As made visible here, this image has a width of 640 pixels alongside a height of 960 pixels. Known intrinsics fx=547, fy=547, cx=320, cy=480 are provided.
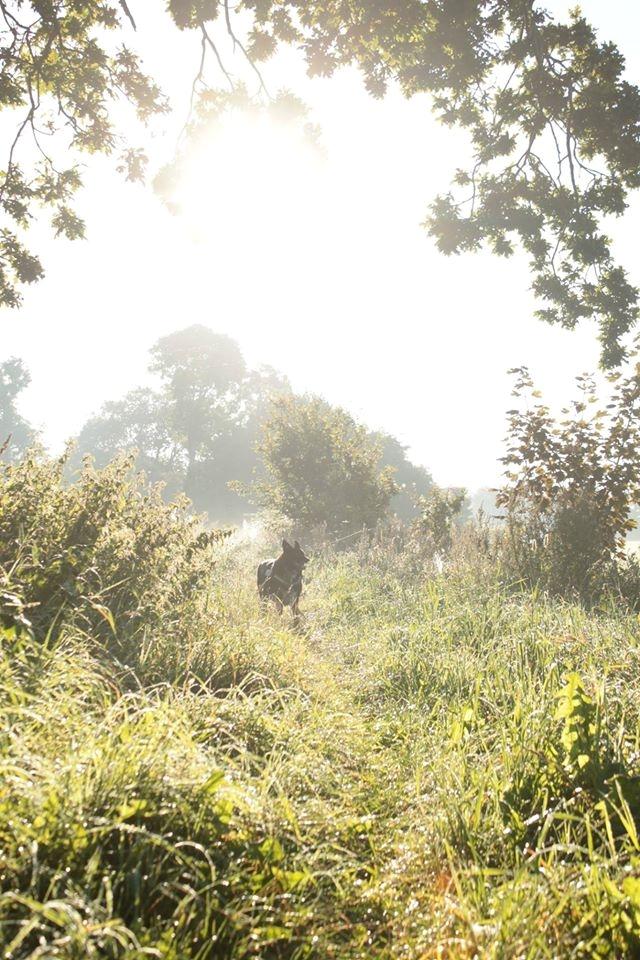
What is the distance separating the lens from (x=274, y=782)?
233 centimetres

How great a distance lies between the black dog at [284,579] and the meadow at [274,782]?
8.10 ft

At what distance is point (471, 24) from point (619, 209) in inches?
139

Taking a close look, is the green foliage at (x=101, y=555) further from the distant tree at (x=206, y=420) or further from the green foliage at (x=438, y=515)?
the distant tree at (x=206, y=420)

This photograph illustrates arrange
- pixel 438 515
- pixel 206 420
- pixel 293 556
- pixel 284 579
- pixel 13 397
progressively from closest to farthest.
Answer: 1. pixel 284 579
2. pixel 293 556
3. pixel 438 515
4. pixel 206 420
5. pixel 13 397

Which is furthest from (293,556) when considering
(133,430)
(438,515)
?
(133,430)

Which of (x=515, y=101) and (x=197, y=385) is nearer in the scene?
(x=515, y=101)

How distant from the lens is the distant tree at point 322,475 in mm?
19141

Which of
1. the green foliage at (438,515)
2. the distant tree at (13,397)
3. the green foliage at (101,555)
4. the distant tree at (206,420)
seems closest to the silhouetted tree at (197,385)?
the distant tree at (206,420)

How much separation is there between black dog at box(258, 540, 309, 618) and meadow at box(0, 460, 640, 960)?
2.47m

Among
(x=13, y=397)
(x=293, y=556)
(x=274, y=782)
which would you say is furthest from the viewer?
(x=13, y=397)

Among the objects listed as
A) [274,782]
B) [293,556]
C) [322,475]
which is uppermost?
[322,475]

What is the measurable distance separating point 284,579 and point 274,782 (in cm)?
514

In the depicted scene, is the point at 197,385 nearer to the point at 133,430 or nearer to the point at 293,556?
the point at 133,430

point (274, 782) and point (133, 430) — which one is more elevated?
point (133, 430)
